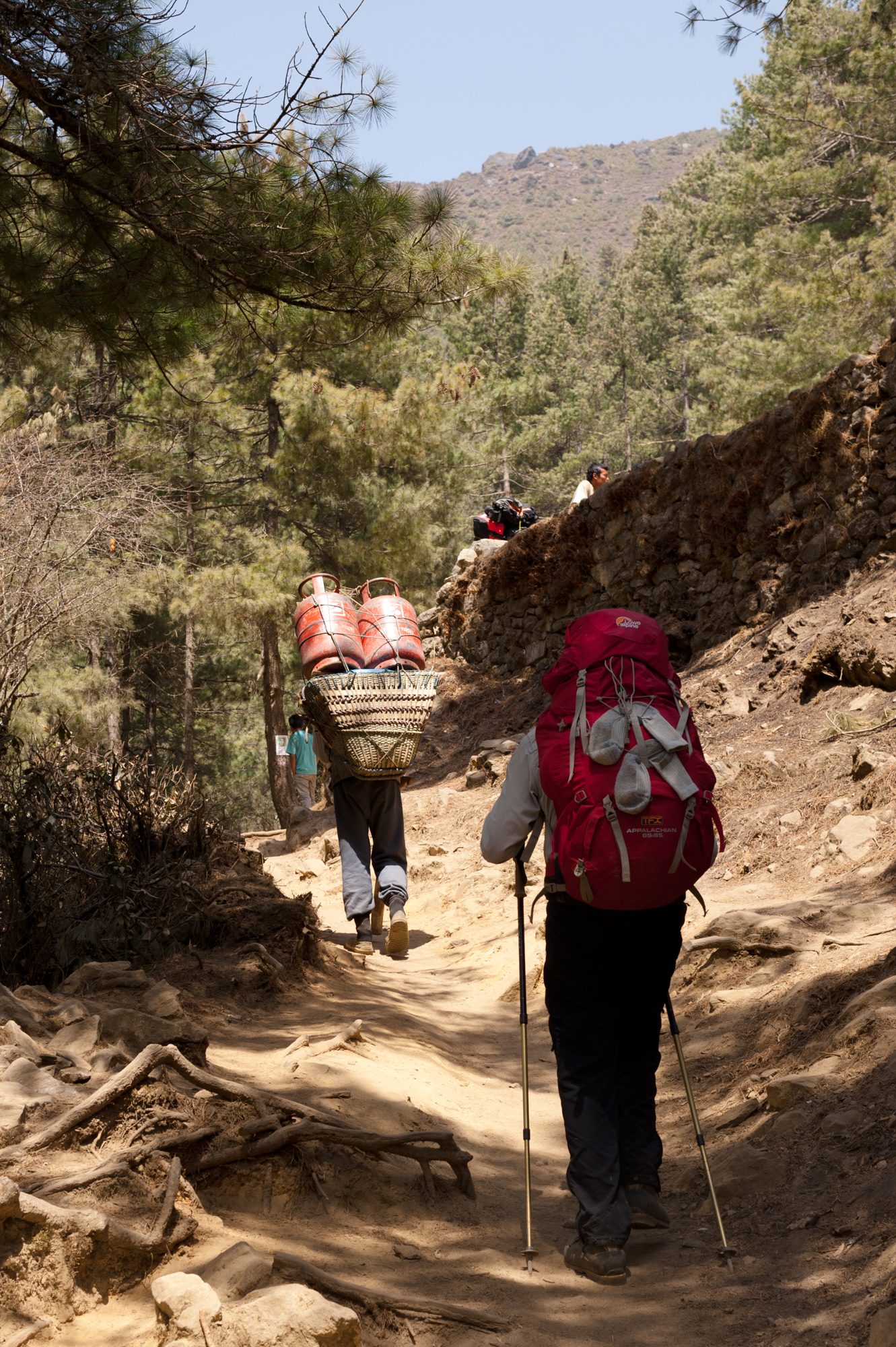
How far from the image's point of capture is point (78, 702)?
58.6 feet

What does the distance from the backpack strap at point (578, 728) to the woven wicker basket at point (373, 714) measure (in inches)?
132

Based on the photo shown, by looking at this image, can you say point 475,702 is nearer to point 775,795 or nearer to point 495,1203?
point 775,795

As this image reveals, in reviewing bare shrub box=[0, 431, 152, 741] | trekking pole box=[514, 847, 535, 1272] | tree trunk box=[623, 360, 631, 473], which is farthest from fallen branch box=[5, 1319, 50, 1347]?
tree trunk box=[623, 360, 631, 473]

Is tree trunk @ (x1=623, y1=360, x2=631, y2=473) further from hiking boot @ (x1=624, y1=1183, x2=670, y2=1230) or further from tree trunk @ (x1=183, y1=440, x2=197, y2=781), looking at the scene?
hiking boot @ (x1=624, y1=1183, x2=670, y2=1230)

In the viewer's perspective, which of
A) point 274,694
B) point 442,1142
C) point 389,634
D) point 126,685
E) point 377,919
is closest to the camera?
point 442,1142

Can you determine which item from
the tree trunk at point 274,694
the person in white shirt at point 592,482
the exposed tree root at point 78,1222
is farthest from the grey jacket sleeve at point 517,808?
the tree trunk at point 274,694

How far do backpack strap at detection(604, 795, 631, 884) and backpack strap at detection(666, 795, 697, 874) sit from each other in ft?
0.40

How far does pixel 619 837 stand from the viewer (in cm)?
293

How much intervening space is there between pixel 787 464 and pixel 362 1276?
28.0 feet

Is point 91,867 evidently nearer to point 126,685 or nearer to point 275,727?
point 275,727

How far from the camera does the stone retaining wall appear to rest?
30.1ft

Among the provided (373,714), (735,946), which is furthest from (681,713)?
(373,714)

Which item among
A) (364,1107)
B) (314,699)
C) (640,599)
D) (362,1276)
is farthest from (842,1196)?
(640,599)

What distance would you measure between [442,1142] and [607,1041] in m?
0.65
